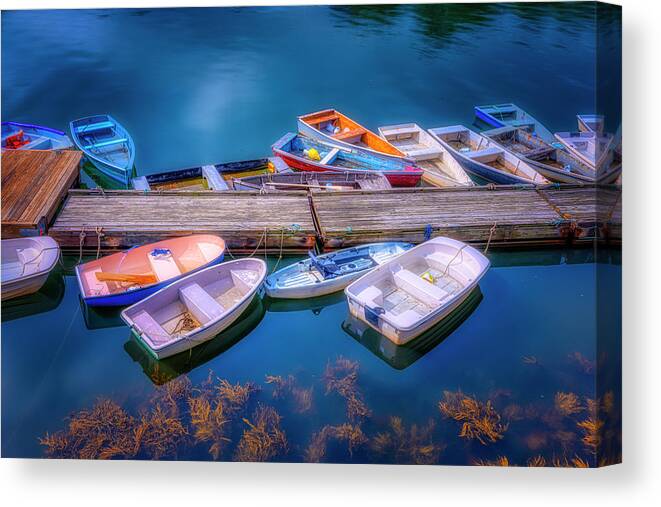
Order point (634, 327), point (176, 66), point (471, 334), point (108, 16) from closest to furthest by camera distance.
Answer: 1. point (634, 327)
2. point (108, 16)
3. point (471, 334)
4. point (176, 66)

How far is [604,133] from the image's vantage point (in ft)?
22.9

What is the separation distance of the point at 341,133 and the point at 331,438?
30.5 feet

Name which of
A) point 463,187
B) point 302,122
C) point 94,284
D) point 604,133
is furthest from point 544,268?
point 94,284

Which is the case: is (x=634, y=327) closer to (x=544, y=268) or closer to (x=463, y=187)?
(x=544, y=268)

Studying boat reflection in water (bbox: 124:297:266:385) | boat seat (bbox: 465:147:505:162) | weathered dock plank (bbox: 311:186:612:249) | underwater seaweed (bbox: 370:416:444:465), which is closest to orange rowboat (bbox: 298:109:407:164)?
boat seat (bbox: 465:147:505:162)

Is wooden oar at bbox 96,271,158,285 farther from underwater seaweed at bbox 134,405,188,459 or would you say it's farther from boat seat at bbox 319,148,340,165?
boat seat at bbox 319,148,340,165

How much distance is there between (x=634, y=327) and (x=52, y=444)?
723cm

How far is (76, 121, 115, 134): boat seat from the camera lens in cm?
1441

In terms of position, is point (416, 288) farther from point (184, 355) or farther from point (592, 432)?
point (184, 355)

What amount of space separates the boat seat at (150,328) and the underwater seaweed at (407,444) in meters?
3.50

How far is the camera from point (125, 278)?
385 inches

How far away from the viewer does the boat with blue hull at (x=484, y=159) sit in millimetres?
13602

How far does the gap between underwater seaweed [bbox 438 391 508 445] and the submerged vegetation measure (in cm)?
1

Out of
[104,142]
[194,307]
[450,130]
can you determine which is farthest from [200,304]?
[450,130]
